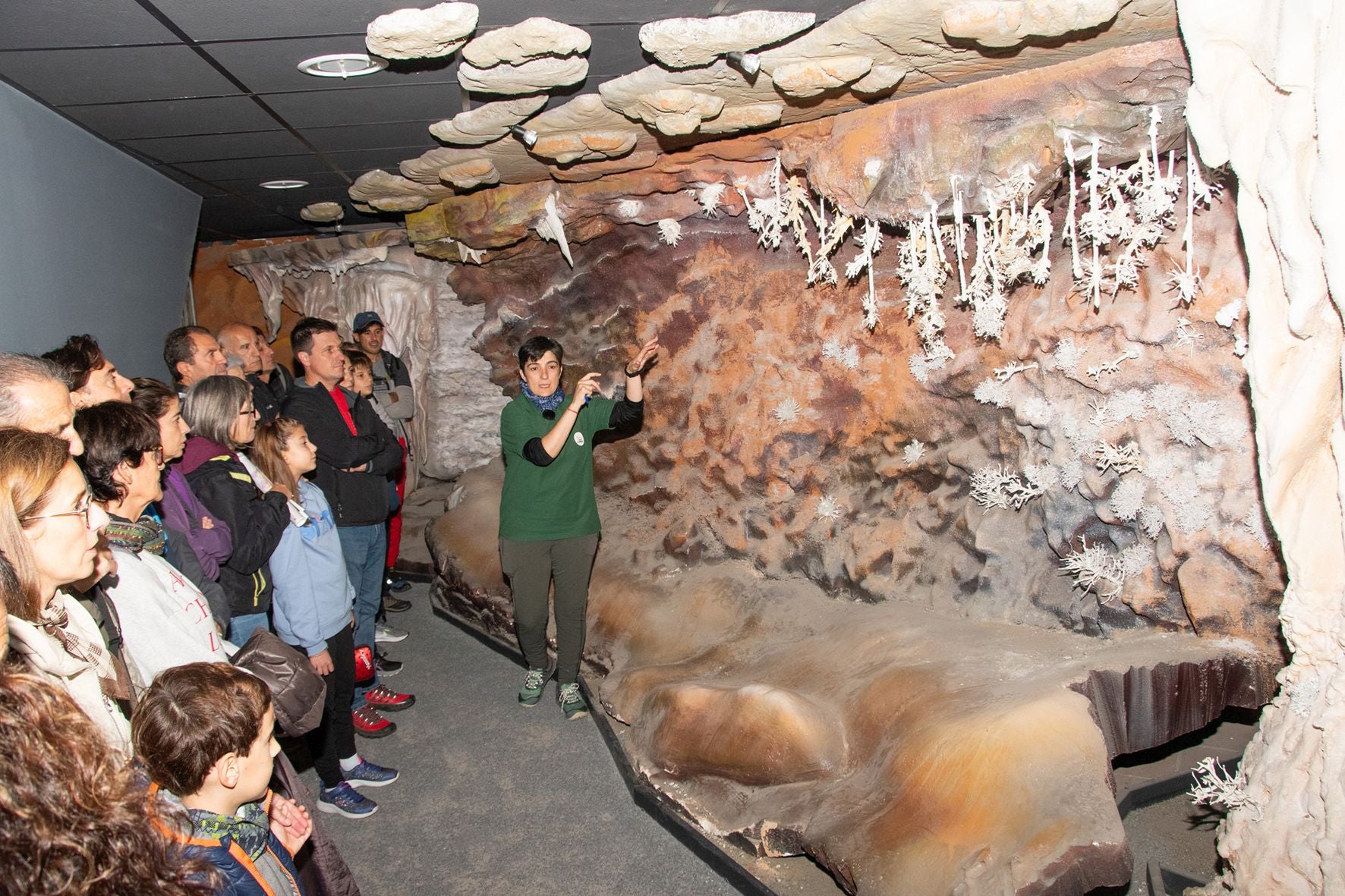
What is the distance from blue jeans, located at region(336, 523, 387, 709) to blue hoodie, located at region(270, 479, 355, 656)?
894mm

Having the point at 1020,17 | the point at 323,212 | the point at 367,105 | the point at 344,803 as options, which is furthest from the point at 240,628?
the point at 323,212

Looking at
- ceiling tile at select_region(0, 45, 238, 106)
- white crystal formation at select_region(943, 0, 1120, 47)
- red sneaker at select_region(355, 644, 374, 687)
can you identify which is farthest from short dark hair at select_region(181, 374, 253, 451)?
white crystal formation at select_region(943, 0, 1120, 47)

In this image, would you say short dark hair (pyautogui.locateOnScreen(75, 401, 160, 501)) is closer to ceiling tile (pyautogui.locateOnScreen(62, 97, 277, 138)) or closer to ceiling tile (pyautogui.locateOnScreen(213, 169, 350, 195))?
ceiling tile (pyautogui.locateOnScreen(62, 97, 277, 138))

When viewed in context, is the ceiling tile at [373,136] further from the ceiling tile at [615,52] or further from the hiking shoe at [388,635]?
the hiking shoe at [388,635]

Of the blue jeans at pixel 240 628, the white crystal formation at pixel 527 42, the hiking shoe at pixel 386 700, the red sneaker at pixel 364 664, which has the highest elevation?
the white crystal formation at pixel 527 42

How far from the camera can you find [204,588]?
2426mm

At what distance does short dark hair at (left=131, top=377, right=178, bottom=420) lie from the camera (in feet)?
8.06

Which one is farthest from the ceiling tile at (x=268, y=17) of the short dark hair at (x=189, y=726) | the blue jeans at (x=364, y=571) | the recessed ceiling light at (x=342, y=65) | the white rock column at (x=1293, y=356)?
the blue jeans at (x=364, y=571)

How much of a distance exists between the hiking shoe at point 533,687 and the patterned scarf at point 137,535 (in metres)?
2.17

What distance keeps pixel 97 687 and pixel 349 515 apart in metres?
2.21

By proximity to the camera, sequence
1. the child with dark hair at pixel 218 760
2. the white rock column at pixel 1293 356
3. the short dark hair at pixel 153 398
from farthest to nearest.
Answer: the short dark hair at pixel 153 398 → the white rock column at pixel 1293 356 → the child with dark hair at pixel 218 760

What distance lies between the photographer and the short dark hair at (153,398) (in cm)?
246

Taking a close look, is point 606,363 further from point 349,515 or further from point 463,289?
point 349,515

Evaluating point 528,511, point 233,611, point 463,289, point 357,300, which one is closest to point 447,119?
point 528,511
